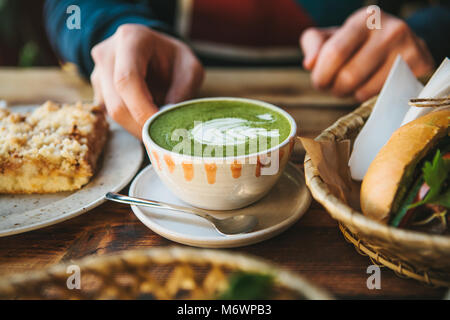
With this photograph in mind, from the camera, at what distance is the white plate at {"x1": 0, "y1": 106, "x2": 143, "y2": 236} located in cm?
81

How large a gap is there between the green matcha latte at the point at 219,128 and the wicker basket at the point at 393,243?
14 cm

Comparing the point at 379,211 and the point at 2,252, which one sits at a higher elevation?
the point at 379,211

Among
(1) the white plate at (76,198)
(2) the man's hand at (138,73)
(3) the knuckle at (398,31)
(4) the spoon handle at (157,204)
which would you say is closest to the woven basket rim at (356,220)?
(4) the spoon handle at (157,204)

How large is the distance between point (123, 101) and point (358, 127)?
71cm

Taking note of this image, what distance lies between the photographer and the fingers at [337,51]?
146 cm

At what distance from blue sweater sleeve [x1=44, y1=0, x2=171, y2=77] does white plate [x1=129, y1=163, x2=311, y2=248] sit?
3.04 feet

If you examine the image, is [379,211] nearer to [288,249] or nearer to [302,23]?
[288,249]

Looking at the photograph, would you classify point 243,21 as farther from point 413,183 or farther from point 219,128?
point 413,183

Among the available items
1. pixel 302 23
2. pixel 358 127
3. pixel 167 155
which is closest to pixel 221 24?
pixel 302 23

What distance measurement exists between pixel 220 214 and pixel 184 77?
0.71 meters

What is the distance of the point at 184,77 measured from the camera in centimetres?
141

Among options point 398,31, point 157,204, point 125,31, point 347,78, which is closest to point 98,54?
point 125,31

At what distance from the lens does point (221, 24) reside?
2314mm

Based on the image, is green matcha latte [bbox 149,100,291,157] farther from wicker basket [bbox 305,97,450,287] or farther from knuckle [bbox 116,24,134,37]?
knuckle [bbox 116,24,134,37]
